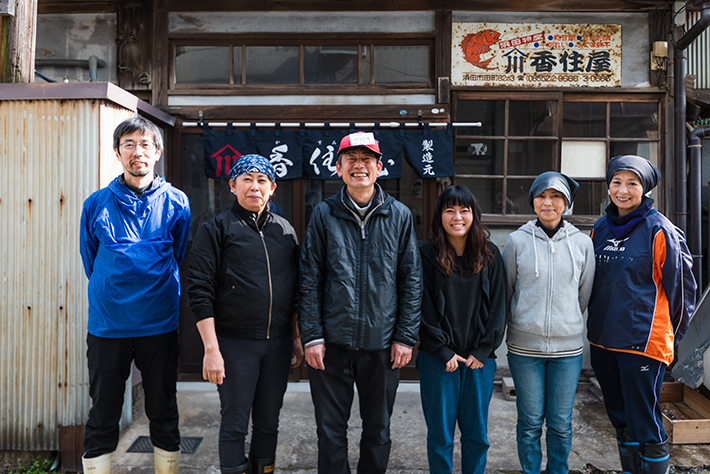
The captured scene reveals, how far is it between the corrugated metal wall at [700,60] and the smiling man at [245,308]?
19.5 feet

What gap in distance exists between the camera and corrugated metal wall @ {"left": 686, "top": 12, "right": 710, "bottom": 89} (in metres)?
5.86

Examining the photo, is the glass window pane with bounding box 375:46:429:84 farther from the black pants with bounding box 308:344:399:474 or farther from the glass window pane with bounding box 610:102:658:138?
the black pants with bounding box 308:344:399:474

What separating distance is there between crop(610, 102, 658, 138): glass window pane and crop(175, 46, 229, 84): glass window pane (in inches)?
190

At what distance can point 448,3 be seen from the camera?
17.8ft

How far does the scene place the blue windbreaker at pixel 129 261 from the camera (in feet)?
10.2

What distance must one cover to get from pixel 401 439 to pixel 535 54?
4.66m

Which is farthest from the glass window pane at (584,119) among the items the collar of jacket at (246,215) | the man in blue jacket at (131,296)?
the man in blue jacket at (131,296)

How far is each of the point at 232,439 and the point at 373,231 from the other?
169 centimetres

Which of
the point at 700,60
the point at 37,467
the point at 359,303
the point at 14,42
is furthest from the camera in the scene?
the point at 700,60

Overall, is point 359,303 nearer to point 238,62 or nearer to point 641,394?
point 641,394

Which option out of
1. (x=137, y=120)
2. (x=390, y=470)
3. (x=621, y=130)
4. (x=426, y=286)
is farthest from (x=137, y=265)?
(x=621, y=130)

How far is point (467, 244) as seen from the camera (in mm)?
3188

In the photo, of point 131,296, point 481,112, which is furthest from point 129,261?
point 481,112

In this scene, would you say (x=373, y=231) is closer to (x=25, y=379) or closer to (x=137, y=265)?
(x=137, y=265)
